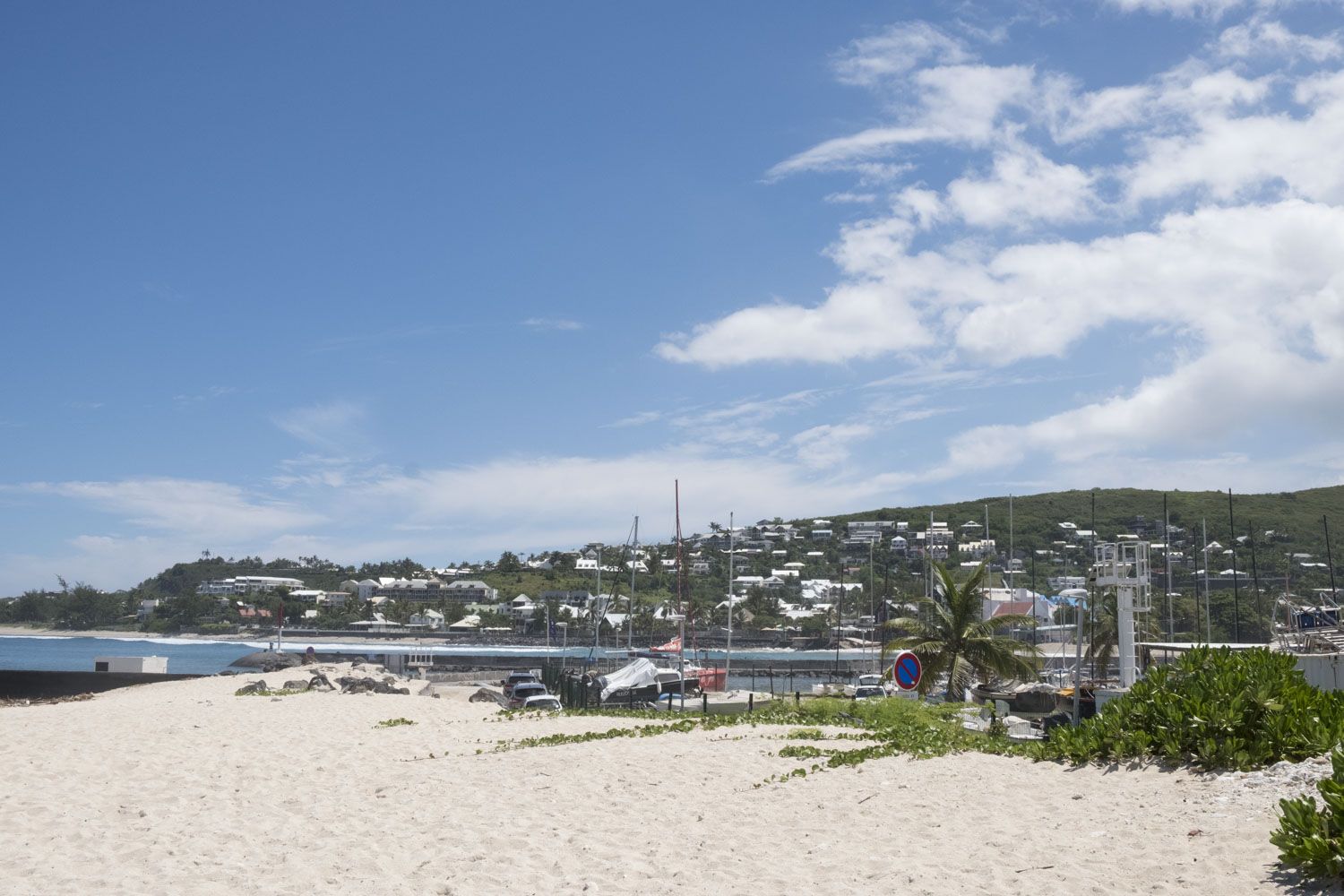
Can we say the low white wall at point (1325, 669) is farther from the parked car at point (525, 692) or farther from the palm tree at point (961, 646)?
the parked car at point (525, 692)

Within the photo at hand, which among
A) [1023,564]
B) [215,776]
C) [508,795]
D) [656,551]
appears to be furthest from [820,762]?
[656,551]

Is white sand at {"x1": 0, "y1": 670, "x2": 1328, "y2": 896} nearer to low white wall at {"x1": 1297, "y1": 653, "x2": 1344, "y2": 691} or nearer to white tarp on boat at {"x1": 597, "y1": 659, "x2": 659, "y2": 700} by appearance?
low white wall at {"x1": 1297, "y1": 653, "x2": 1344, "y2": 691}

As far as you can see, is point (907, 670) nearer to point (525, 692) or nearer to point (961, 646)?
point (961, 646)

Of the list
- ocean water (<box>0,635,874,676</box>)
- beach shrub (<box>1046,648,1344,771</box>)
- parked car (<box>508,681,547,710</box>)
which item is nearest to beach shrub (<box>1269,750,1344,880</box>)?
beach shrub (<box>1046,648,1344,771</box>)

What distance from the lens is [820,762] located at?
14.3 m

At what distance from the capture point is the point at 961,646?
2802 centimetres

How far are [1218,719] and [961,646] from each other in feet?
58.3

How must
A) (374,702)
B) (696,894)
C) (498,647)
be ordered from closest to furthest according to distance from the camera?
(696,894), (374,702), (498,647)

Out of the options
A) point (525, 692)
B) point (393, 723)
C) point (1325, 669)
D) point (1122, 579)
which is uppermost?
point (1122, 579)

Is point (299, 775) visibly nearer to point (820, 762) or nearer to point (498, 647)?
point (820, 762)

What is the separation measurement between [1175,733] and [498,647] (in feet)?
460

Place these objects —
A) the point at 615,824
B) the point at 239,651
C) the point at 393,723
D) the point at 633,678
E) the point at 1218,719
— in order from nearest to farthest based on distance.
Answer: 1. the point at 1218,719
2. the point at 615,824
3. the point at 393,723
4. the point at 633,678
5. the point at 239,651

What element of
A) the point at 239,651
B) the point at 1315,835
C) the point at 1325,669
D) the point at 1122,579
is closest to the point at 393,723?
the point at 1122,579

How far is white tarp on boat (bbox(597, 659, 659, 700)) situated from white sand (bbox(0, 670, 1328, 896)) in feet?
94.4
